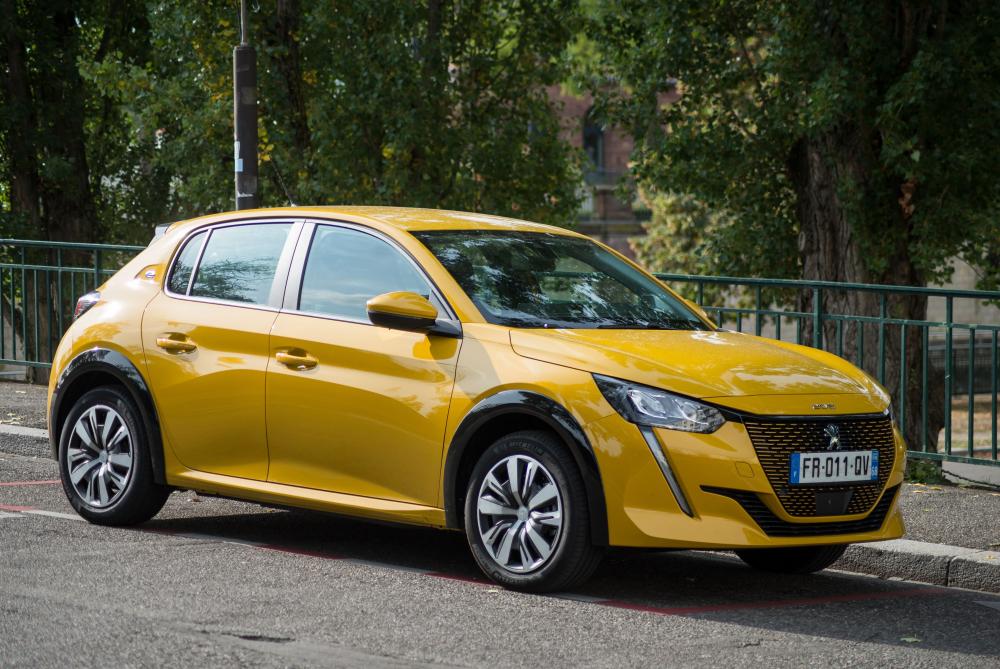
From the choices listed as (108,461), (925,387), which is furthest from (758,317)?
(108,461)

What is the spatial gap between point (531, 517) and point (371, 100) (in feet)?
43.0

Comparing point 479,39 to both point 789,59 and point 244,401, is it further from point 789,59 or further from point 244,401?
point 244,401

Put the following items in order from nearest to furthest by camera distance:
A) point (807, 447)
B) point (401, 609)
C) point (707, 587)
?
point (401, 609) < point (807, 447) < point (707, 587)

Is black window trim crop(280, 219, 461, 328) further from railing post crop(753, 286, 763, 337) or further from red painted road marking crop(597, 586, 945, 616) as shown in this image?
railing post crop(753, 286, 763, 337)

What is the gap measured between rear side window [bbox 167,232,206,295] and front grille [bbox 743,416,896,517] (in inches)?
126

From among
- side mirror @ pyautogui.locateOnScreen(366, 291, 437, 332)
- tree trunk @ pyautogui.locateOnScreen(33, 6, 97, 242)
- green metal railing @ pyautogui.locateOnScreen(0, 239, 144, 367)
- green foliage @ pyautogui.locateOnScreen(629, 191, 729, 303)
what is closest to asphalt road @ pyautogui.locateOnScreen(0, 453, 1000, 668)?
side mirror @ pyautogui.locateOnScreen(366, 291, 437, 332)

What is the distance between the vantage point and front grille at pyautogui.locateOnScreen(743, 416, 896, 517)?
646 centimetres

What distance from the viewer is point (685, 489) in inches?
251

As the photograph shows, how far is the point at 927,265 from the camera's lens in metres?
16.8

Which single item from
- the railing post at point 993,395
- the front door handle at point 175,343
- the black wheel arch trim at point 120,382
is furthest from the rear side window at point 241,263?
the railing post at point 993,395

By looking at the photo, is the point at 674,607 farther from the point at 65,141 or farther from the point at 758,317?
the point at 65,141

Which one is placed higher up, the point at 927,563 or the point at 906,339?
the point at 906,339

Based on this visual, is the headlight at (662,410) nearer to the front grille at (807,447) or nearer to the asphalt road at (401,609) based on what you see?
the front grille at (807,447)

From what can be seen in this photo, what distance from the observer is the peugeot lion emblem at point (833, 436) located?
6637 millimetres
